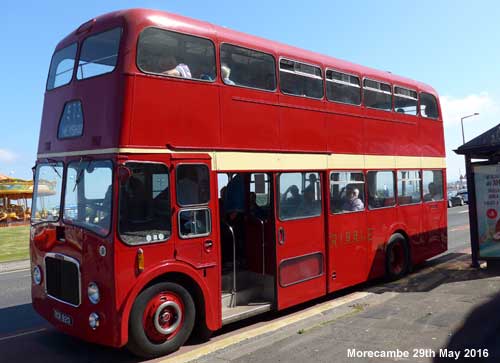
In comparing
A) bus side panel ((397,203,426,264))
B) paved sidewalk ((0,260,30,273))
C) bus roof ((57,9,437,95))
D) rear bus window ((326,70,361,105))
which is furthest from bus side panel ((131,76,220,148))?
paved sidewalk ((0,260,30,273))

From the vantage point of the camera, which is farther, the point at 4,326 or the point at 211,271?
the point at 4,326

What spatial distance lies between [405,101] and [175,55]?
6174 millimetres

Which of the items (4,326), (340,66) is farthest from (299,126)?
(4,326)

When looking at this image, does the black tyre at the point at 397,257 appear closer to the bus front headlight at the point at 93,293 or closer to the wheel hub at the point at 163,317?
the wheel hub at the point at 163,317

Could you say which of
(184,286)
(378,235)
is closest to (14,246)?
(378,235)

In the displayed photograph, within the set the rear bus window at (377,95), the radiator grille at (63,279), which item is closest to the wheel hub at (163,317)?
the radiator grille at (63,279)

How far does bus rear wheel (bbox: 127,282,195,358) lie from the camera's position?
5598mm

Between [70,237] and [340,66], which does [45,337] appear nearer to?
[70,237]

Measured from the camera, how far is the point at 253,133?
7066 mm

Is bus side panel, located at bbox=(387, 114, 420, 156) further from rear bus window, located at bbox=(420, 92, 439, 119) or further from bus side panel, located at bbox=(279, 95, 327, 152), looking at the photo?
bus side panel, located at bbox=(279, 95, 327, 152)

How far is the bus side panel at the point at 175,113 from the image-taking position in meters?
5.74

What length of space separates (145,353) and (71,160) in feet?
8.12

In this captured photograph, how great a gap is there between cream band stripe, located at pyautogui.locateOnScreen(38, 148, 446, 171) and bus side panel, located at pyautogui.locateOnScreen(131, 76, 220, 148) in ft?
0.48

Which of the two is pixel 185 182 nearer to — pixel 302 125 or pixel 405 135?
pixel 302 125
